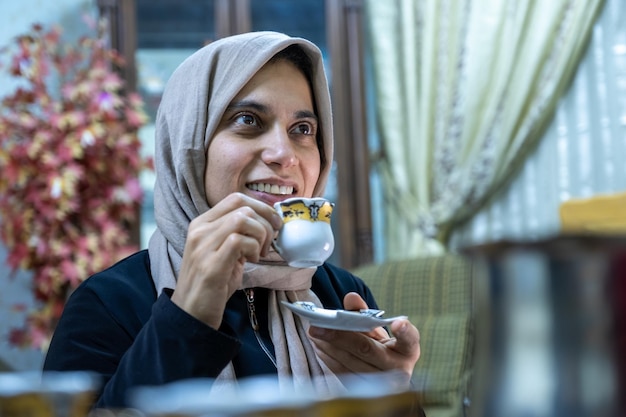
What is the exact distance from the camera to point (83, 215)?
363cm

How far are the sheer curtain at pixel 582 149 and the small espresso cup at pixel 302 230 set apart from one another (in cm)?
228

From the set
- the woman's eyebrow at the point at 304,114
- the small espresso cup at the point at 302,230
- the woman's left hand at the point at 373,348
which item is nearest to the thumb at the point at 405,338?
the woman's left hand at the point at 373,348

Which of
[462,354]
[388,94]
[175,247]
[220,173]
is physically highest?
[220,173]

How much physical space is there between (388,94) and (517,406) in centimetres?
365

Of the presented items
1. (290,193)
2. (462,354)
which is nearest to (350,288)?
(290,193)

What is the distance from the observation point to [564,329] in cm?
40

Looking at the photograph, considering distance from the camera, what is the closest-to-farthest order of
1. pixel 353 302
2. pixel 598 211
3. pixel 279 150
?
pixel 353 302, pixel 279 150, pixel 598 211

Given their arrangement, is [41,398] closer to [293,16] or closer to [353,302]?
[353,302]

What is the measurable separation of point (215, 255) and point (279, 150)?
0.40 meters

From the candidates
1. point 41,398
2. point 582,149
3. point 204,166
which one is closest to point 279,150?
point 204,166

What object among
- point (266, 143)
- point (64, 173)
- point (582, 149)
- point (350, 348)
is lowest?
point (64, 173)

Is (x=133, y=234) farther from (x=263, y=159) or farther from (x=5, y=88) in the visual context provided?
(x=263, y=159)

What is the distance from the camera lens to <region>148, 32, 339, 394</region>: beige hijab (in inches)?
52.9

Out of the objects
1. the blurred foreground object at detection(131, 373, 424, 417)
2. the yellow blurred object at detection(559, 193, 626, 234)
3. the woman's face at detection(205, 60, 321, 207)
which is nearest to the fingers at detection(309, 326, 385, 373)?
the woman's face at detection(205, 60, 321, 207)
